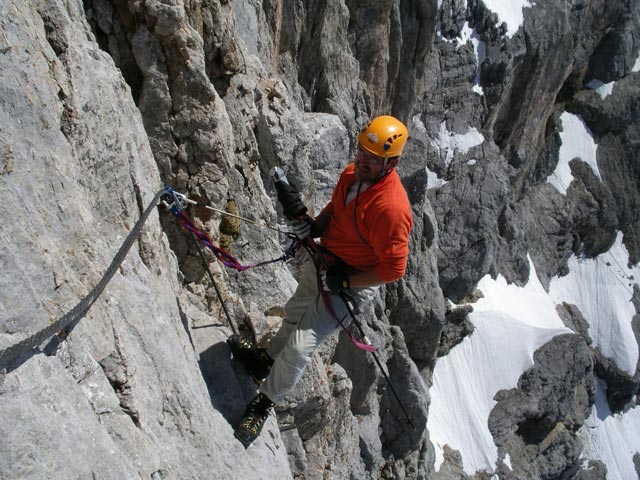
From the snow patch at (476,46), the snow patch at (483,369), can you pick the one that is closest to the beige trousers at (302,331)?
the snow patch at (483,369)

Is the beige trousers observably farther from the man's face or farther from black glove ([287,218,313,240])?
the man's face

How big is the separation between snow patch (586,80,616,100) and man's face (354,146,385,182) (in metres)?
46.9

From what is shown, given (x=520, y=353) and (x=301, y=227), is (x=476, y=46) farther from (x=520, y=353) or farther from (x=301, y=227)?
(x=301, y=227)

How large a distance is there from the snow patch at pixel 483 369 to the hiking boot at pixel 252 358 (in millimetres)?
24213

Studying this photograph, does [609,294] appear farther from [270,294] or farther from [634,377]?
[270,294]

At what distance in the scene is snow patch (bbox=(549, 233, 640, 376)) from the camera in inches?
1660

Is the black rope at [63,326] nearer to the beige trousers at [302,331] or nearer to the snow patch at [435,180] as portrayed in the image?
the beige trousers at [302,331]

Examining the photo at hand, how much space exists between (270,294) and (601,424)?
1531 inches

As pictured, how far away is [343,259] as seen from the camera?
6.82m

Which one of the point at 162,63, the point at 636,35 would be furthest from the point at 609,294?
the point at 162,63

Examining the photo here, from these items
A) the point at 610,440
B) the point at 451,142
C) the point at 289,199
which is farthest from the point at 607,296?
the point at 289,199

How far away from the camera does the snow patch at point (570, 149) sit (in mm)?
44781

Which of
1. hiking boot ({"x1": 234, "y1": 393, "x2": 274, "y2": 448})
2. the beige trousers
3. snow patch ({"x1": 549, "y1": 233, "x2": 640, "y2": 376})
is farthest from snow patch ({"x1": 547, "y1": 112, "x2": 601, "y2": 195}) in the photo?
hiking boot ({"x1": 234, "y1": 393, "x2": 274, "y2": 448})

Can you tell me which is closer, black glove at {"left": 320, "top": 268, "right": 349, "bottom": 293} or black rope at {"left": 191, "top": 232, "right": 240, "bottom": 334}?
black glove at {"left": 320, "top": 268, "right": 349, "bottom": 293}
